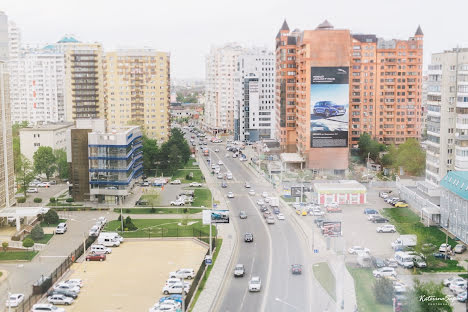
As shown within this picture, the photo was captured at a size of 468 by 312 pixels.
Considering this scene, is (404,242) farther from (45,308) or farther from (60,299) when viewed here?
(45,308)

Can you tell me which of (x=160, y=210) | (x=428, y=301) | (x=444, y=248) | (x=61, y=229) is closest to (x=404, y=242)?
(x=444, y=248)

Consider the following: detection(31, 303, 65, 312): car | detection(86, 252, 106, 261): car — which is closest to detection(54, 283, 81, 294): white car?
detection(31, 303, 65, 312): car

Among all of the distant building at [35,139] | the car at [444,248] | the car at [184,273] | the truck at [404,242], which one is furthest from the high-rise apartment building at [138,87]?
the car at [444,248]

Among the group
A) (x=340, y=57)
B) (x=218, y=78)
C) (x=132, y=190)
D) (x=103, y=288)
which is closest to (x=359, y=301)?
(x=103, y=288)

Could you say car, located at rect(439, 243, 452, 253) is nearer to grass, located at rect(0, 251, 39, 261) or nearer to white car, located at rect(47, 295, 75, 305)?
white car, located at rect(47, 295, 75, 305)

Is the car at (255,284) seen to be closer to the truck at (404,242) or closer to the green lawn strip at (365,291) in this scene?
the green lawn strip at (365,291)

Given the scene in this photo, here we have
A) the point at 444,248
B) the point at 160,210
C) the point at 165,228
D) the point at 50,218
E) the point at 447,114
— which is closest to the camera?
the point at 444,248
